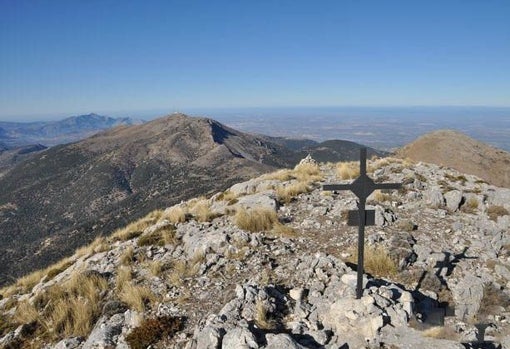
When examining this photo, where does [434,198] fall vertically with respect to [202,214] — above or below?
above

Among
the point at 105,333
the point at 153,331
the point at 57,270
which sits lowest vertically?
the point at 57,270

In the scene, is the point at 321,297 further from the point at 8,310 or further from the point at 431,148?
the point at 431,148

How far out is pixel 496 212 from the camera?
18.5 meters

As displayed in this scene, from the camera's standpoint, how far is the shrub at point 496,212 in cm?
1815

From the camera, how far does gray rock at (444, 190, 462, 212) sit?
18.8m

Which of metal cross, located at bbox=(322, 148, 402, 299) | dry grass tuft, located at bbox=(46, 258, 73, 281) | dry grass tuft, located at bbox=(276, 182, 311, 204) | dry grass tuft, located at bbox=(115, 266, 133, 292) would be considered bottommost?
dry grass tuft, located at bbox=(46, 258, 73, 281)

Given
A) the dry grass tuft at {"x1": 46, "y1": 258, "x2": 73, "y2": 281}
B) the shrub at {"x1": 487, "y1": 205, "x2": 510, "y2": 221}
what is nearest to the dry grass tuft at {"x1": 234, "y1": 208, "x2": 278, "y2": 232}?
the dry grass tuft at {"x1": 46, "y1": 258, "x2": 73, "y2": 281}

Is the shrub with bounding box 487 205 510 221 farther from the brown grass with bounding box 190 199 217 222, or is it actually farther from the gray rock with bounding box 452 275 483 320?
the brown grass with bounding box 190 199 217 222

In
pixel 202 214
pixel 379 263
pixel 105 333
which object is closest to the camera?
pixel 105 333

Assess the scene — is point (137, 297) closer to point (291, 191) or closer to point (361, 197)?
point (361, 197)

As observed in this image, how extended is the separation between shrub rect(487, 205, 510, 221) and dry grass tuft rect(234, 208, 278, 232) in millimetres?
10069

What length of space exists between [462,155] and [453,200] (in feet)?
50.5

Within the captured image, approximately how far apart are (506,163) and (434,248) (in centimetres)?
2275

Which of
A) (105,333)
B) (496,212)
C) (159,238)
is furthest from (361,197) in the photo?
(496,212)
